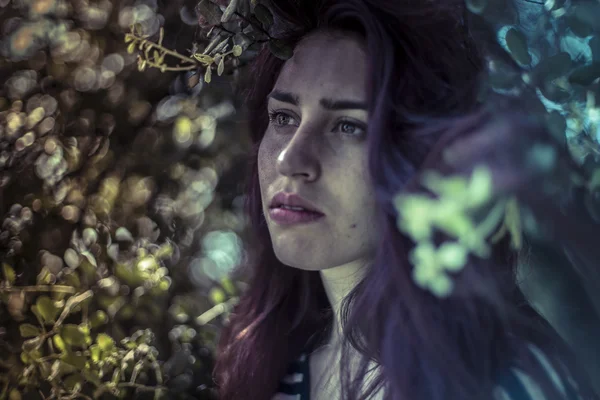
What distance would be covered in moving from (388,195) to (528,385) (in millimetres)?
403

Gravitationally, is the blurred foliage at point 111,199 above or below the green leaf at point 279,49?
below

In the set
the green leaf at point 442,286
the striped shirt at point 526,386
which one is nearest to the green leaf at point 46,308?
the green leaf at point 442,286

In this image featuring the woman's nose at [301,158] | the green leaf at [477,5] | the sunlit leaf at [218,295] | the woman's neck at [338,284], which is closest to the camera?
the green leaf at [477,5]

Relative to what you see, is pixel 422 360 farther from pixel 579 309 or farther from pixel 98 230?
pixel 98 230

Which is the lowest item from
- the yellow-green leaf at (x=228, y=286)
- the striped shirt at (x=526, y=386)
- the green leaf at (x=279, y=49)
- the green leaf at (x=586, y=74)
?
the yellow-green leaf at (x=228, y=286)

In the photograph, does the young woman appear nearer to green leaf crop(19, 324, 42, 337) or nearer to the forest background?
the forest background

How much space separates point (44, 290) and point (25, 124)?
1.37ft

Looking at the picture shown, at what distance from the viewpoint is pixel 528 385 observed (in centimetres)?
120

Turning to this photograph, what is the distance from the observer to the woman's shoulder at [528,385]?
120cm

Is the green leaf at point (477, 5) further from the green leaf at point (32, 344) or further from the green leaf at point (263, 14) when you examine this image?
the green leaf at point (32, 344)

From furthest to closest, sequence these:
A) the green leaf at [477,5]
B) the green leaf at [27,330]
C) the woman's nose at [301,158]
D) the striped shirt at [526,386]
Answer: the green leaf at [27,330]
the woman's nose at [301,158]
the striped shirt at [526,386]
the green leaf at [477,5]

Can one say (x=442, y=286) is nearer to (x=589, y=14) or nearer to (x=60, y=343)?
(x=589, y=14)

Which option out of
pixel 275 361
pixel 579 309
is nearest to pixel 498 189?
pixel 579 309

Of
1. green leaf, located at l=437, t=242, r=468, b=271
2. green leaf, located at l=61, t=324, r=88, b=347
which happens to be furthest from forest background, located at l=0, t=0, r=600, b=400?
green leaf, located at l=437, t=242, r=468, b=271
